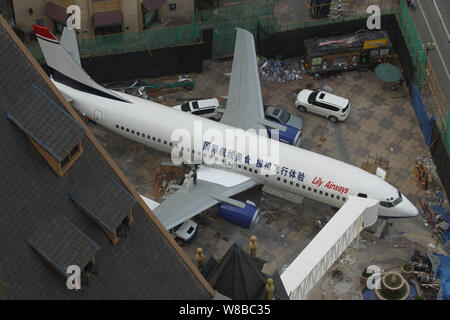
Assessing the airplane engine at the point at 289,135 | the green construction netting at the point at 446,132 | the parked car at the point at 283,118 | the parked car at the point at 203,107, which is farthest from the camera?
the parked car at the point at 203,107

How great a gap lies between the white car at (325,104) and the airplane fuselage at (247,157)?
12.7 m

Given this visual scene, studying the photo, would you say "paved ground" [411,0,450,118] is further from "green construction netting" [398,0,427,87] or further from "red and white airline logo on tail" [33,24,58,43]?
"red and white airline logo on tail" [33,24,58,43]

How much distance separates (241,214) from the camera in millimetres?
76562

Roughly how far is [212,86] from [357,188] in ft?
89.4

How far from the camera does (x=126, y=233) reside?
43.5m

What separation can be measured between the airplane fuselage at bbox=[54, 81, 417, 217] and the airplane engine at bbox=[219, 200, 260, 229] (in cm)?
388

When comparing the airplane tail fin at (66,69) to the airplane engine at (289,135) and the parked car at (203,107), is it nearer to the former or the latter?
the parked car at (203,107)

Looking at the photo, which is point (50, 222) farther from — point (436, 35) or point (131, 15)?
point (436, 35)

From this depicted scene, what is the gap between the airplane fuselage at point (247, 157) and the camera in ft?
249

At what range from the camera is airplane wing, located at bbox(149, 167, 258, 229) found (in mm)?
75438

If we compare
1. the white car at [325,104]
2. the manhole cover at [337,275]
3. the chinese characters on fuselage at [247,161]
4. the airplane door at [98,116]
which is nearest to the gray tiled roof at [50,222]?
the chinese characters on fuselage at [247,161]

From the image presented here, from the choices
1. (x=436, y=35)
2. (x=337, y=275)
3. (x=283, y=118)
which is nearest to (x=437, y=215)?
(x=337, y=275)

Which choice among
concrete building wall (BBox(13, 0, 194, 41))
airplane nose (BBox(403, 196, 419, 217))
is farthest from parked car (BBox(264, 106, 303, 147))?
concrete building wall (BBox(13, 0, 194, 41))

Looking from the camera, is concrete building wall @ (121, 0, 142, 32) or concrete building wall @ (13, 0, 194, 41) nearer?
concrete building wall @ (13, 0, 194, 41)
